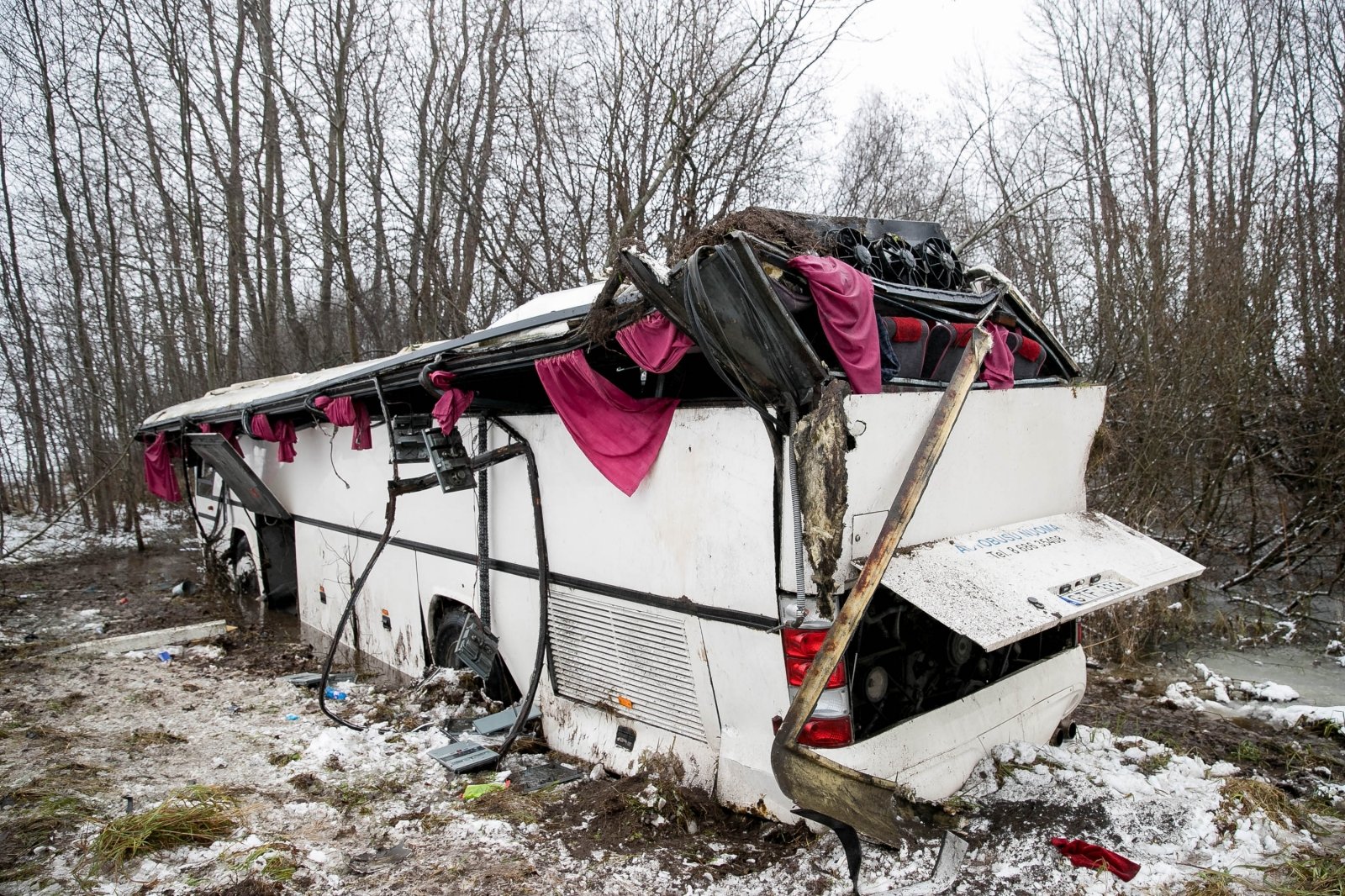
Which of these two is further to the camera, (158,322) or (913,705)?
(158,322)

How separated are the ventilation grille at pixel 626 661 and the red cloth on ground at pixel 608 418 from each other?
2.24ft

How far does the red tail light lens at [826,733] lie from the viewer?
305cm

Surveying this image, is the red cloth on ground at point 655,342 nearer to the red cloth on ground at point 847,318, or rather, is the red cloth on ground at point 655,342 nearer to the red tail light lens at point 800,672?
the red cloth on ground at point 847,318

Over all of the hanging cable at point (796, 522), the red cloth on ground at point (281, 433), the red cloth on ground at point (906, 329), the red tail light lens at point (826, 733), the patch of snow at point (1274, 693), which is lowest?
the patch of snow at point (1274, 693)

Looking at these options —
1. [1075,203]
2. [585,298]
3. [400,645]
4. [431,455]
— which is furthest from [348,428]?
[1075,203]

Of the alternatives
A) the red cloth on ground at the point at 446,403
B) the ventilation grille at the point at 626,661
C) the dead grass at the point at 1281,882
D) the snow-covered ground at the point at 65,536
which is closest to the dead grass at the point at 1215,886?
the dead grass at the point at 1281,882

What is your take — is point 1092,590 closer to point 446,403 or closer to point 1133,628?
point 446,403

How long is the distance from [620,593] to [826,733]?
1.24m

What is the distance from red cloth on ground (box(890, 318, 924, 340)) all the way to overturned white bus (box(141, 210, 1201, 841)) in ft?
0.05

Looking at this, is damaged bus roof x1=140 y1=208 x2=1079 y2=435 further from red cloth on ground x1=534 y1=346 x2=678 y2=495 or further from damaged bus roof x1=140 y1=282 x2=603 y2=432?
red cloth on ground x1=534 y1=346 x2=678 y2=495

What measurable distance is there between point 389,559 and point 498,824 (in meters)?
3.08

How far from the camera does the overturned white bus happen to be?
2.93 meters

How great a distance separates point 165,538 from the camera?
16.5 m

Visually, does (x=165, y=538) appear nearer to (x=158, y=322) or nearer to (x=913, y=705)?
(x=158, y=322)
